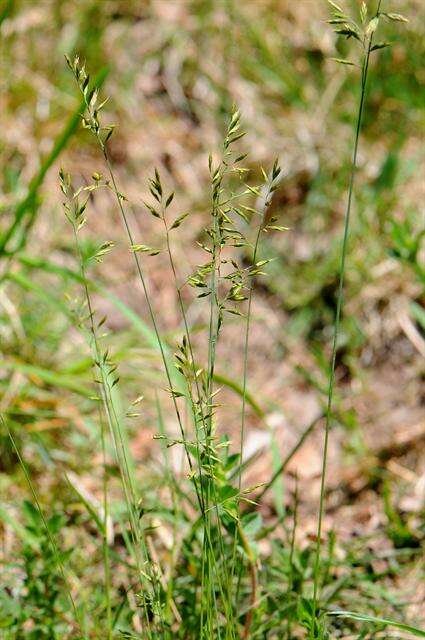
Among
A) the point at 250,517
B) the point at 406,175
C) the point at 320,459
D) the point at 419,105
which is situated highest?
the point at 419,105

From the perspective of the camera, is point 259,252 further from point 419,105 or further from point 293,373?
point 419,105

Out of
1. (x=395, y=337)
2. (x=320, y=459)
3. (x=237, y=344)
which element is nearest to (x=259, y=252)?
(x=237, y=344)

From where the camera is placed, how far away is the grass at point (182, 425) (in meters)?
1.34

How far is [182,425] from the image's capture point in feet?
8.68

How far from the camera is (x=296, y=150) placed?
3.45 m

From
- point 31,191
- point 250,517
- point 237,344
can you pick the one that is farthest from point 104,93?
point 250,517

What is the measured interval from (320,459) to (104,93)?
176 centimetres

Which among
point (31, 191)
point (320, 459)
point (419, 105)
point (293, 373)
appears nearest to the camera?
point (31, 191)

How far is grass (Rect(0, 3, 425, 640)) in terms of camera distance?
52.9 inches

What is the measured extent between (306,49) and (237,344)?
4.43ft

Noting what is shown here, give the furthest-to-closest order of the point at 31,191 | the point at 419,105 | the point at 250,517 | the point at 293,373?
1. the point at 419,105
2. the point at 293,373
3. the point at 31,191
4. the point at 250,517

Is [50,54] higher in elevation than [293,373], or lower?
higher

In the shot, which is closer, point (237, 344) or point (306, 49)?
point (237, 344)

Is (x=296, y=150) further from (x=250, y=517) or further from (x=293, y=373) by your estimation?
(x=250, y=517)
